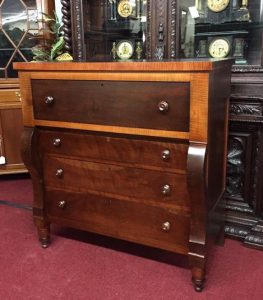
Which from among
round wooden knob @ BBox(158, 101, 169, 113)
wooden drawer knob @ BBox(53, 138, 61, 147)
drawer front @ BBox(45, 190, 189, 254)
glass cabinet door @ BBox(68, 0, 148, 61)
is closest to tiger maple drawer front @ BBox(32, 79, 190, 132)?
round wooden knob @ BBox(158, 101, 169, 113)

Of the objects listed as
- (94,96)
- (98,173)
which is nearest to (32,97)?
(94,96)

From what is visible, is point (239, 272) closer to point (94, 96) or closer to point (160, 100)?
point (160, 100)

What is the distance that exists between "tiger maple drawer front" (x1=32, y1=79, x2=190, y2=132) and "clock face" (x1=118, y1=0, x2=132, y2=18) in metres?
0.70

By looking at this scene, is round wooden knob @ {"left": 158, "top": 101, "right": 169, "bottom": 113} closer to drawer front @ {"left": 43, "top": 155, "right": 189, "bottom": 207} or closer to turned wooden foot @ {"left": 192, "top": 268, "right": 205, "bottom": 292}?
drawer front @ {"left": 43, "top": 155, "right": 189, "bottom": 207}

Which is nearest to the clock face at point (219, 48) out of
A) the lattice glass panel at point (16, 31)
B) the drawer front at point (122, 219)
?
the drawer front at point (122, 219)

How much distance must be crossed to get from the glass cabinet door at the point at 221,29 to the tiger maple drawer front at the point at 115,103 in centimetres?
59

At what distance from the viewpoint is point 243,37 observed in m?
1.73

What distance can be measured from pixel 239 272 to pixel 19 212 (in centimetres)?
140

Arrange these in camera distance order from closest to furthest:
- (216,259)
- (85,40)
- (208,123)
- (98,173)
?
(208,123), (98,173), (216,259), (85,40)

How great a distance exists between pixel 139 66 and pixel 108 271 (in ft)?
3.09

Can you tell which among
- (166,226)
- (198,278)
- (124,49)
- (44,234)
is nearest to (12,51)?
(124,49)

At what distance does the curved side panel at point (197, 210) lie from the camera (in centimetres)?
126

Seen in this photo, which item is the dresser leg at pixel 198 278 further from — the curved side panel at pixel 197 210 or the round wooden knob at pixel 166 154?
the round wooden knob at pixel 166 154

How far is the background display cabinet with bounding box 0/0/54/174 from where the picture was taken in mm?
2533
